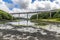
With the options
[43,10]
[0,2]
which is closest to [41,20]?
[43,10]

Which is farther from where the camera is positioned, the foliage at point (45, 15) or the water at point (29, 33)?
the foliage at point (45, 15)

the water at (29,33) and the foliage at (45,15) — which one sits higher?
the foliage at (45,15)

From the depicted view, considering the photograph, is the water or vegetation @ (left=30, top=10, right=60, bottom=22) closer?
the water

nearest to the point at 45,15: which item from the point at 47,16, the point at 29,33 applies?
the point at 47,16

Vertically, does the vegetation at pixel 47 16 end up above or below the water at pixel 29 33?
above

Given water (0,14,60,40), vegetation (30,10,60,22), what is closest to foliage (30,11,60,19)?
vegetation (30,10,60,22)

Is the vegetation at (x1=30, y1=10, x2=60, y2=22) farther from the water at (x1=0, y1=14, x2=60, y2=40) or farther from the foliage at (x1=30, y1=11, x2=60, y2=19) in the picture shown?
the water at (x1=0, y1=14, x2=60, y2=40)

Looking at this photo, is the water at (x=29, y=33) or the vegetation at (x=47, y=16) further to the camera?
the vegetation at (x=47, y=16)

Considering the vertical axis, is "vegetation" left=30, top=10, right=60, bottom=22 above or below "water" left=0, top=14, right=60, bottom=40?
above

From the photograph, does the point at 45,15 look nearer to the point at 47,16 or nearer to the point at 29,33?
the point at 47,16

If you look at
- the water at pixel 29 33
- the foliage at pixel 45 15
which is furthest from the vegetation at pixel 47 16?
the water at pixel 29 33

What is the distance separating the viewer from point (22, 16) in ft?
13.4

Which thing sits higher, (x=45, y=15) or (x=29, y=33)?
(x=45, y=15)

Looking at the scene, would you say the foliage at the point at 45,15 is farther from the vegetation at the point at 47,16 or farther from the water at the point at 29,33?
the water at the point at 29,33
